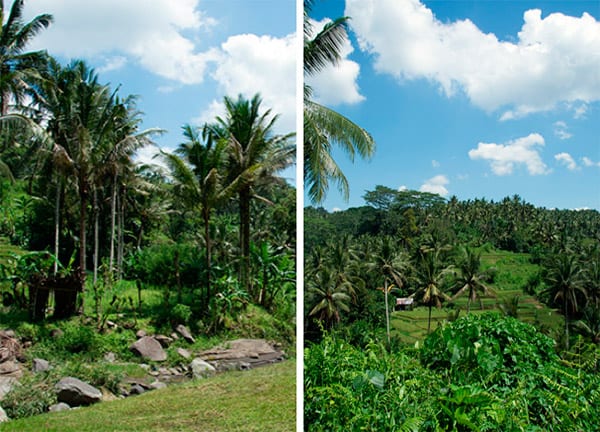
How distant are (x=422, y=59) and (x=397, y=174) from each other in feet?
2.50

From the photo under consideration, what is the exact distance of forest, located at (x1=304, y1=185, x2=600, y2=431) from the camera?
7.22ft

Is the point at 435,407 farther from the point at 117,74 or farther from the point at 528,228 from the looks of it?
the point at 117,74

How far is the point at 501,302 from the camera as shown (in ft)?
10.7

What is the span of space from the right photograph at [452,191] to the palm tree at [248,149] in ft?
9.87

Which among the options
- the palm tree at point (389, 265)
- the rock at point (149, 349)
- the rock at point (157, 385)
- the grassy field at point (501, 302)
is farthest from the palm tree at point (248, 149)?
the grassy field at point (501, 302)

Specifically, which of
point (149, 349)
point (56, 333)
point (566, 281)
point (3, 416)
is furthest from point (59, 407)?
point (566, 281)

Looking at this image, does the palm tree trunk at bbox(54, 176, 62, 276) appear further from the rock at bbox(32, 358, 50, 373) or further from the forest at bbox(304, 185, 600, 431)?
the forest at bbox(304, 185, 600, 431)

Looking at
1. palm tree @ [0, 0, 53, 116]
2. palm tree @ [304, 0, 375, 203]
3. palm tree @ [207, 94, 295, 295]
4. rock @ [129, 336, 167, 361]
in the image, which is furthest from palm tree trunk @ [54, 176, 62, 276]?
palm tree @ [304, 0, 375, 203]

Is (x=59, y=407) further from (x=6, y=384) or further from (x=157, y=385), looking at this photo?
(x=157, y=385)

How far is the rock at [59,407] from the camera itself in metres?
4.08

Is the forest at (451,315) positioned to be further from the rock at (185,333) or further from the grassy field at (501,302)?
the rock at (185,333)

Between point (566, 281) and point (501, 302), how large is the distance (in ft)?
1.26

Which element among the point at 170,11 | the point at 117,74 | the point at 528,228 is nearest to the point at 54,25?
the point at 117,74

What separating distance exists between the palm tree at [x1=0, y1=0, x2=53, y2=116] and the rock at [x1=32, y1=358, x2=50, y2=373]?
2193 mm
